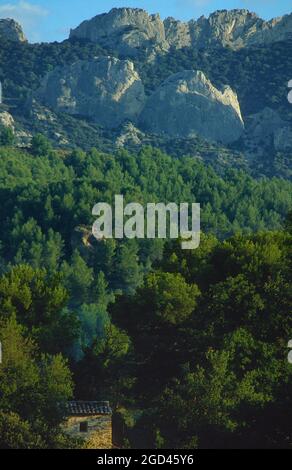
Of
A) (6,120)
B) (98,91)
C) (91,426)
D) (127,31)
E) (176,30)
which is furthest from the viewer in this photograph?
(176,30)

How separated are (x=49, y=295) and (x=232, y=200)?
62.2 meters

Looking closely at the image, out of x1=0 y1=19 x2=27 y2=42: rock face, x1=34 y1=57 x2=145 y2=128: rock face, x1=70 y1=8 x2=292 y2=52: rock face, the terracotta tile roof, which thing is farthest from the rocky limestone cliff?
the terracotta tile roof

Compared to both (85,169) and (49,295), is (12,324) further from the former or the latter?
(85,169)

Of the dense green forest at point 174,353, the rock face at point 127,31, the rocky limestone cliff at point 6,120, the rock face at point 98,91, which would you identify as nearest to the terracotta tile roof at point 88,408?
the dense green forest at point 174,353

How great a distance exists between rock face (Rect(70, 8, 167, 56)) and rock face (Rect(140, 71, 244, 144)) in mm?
14453

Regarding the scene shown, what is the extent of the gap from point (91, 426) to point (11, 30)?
134447 mm

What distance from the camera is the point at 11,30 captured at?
182 m

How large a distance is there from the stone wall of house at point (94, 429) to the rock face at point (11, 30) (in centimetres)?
13319

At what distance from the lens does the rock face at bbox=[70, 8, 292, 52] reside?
179000mm

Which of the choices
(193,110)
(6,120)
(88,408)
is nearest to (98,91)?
(193,110)

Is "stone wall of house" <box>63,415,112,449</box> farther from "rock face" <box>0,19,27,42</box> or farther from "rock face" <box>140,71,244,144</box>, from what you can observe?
"rock face" <box>0,19,27,42</box>

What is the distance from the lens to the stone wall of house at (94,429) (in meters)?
50.5

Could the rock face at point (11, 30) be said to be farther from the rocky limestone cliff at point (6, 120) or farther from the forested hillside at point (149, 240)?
the rocky limestone cliff at point (6, 120)

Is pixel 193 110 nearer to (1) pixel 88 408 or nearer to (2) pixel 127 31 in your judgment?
(2) pixel 127 31
